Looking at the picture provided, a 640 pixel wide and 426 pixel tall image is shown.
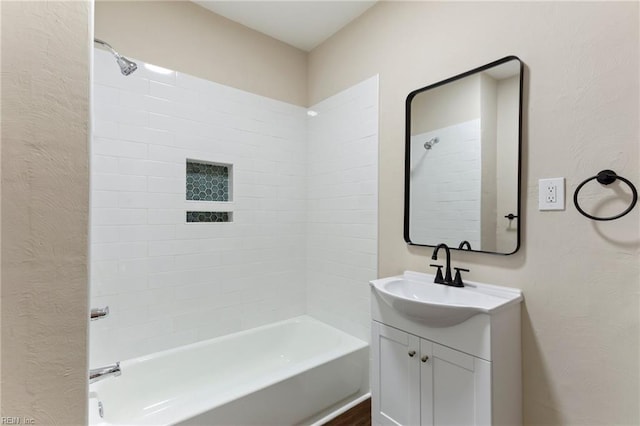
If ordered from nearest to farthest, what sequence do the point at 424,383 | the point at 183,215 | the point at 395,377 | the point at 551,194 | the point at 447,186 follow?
1. the point at 551,194
2. the point at 424,383
3. the point at 395,377
4. the point at 447,186
5. the point at 183,215

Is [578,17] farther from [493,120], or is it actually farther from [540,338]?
[540,338]

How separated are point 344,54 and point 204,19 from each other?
3.48ft

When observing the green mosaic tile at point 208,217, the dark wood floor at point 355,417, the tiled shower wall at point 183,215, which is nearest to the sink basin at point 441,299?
the dark wood floor at point 355,417

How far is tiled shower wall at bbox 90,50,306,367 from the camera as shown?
186 centimetres

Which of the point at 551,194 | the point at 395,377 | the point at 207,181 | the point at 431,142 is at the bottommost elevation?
the point at 395,377

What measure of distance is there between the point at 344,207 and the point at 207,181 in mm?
1057

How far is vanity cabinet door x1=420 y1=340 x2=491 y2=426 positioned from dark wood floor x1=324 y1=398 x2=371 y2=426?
583mm

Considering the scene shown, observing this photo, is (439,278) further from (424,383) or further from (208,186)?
(208,186)

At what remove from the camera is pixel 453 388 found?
134 cm

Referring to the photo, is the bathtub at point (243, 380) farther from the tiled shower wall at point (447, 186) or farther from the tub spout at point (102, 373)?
the tiled shower wall at point (447, 186)

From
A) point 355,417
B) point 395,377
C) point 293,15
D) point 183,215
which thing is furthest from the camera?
point 293,15

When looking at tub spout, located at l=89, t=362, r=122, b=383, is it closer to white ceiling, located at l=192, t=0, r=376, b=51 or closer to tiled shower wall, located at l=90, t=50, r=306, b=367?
tiled shower wall, located at l=90, t=50, r=306, b=367

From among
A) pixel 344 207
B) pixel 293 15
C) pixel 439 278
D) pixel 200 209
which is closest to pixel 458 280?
pixel 439 278

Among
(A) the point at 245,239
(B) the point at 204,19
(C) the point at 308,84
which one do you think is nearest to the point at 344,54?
(C) the point at 308,84
